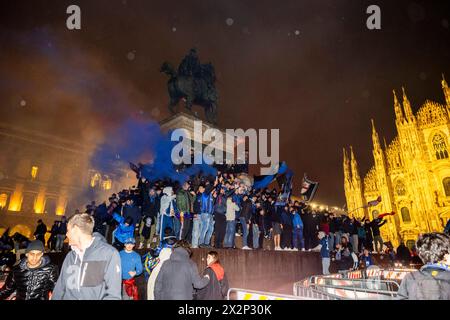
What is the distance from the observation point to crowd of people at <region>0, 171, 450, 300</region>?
9.16ft

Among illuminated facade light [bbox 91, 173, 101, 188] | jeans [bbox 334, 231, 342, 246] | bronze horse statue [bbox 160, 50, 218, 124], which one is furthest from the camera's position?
illuminated facade light [bbox 91, 173, 101, 188]

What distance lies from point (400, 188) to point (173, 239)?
56603 millimetres

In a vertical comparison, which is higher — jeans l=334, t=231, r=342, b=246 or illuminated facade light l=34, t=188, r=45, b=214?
illuminated facade light l=34, t=188, r=45, b=214

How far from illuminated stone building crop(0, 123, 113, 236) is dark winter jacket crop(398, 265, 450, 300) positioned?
1765 inches

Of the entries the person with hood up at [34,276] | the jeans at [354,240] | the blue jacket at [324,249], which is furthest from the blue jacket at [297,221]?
the person with hood up at [34,276]

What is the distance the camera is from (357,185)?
5569 centimetres

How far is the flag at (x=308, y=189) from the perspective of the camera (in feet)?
48.6

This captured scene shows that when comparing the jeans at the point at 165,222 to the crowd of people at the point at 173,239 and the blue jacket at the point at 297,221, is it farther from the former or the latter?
the blue jacket at the point at 297,221

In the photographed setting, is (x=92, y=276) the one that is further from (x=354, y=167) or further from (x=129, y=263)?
(x=354, y=167)

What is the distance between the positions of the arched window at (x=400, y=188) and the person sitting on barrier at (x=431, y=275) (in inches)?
2199

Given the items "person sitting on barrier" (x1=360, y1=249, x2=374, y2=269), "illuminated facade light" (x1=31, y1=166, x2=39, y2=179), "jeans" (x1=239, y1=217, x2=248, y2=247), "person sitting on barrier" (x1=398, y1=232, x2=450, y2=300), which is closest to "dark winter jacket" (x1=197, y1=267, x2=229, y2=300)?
"person sitting on barrier" (x1=398, y1=232, x2=450, y2=300)

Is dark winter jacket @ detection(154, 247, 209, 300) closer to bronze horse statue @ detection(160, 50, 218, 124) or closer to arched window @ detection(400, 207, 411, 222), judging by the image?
bronze horse statue @ detection(160, 50, 218, 124)

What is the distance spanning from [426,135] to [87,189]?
6367 centimetres
